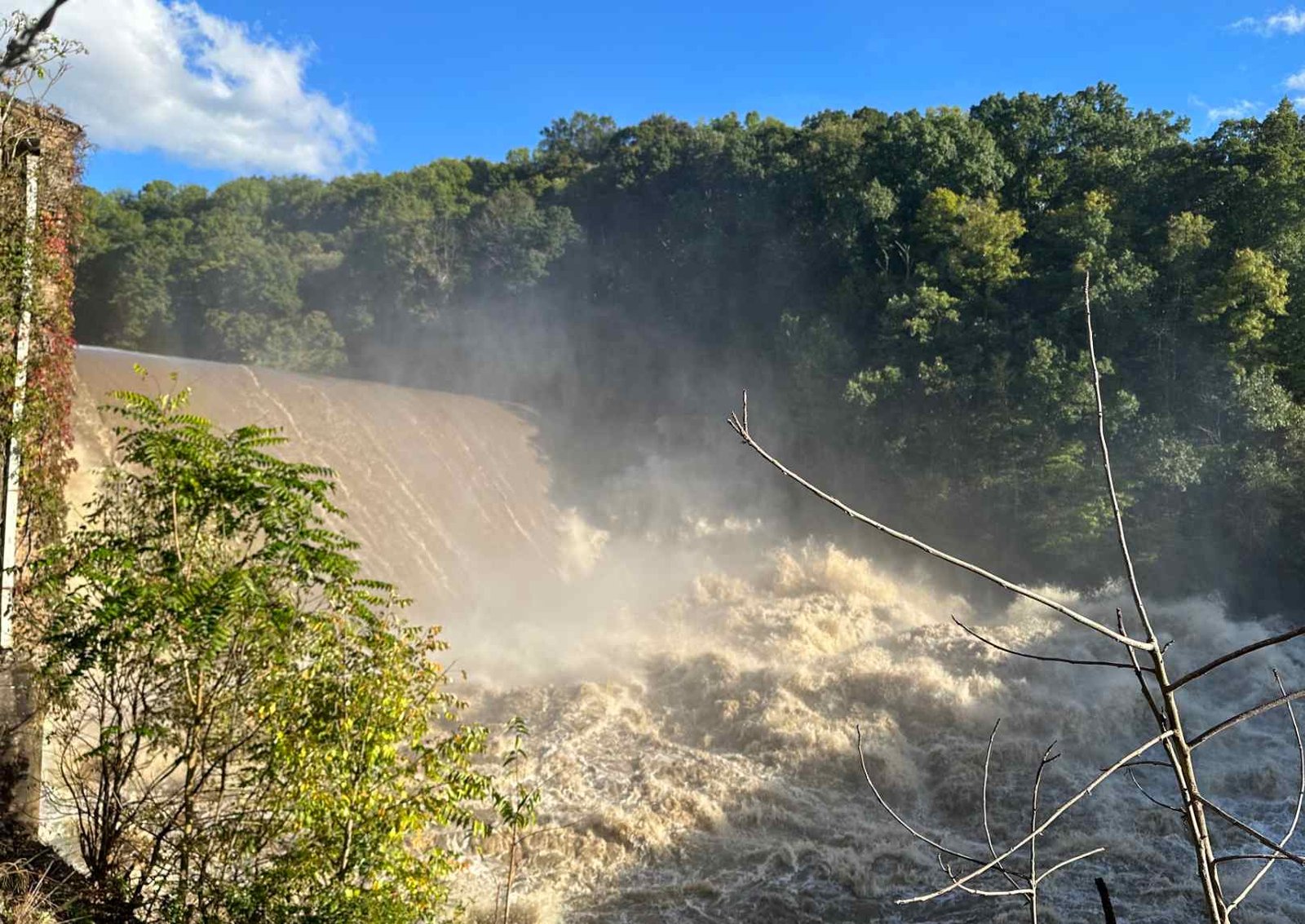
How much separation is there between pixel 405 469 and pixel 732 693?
7012 mm

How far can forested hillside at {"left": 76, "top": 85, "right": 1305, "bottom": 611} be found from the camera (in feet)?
54.3

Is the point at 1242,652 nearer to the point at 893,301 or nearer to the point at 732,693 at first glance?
the point at 732,693

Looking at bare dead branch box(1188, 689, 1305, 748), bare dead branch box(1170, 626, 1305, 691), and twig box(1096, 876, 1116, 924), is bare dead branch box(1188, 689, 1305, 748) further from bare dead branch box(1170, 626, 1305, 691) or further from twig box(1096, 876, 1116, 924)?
twig box(1096, 876, 1116, 924)

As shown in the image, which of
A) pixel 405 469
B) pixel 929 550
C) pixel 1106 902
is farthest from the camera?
pixel 405 469

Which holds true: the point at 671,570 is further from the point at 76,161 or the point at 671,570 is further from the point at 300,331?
the point at 300,331

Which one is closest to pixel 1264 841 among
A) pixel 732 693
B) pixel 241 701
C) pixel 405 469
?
pixel 241 701

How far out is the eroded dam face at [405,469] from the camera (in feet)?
49.1

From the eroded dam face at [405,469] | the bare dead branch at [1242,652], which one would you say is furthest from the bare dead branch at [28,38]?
the eroded dam face at [405,469]

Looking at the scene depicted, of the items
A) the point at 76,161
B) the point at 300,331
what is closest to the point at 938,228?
the point at 76,161

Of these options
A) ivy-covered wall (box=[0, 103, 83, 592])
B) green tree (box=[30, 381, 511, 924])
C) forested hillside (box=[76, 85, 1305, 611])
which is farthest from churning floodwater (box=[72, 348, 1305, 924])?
ivy-covered wall (box=[0, 103, 83, 592])

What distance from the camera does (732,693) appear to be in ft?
40.2

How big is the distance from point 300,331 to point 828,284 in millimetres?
14341

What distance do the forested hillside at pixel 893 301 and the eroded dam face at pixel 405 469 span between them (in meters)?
4.62

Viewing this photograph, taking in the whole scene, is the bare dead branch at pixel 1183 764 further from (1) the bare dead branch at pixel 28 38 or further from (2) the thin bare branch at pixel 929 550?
(1) the bare dead branch at pixel 28 38
